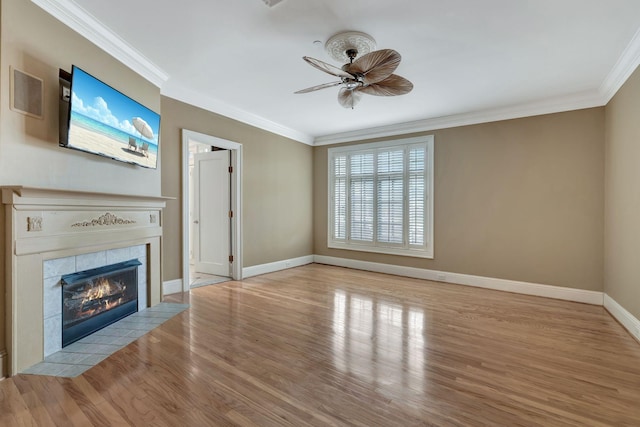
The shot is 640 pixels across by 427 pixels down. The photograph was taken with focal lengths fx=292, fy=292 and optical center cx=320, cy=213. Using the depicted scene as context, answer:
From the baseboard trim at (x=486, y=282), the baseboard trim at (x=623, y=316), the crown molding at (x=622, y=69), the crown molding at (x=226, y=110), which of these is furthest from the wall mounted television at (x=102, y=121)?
the baseboard trim at (x=623, y=316)

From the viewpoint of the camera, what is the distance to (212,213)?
5.42 m

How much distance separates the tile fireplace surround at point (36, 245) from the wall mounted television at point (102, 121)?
45 cm

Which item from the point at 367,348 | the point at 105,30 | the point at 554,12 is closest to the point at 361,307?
the point at 367,348

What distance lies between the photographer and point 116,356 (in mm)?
2441

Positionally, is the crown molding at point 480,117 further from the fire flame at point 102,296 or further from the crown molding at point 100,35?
the fire flame at point 102,296

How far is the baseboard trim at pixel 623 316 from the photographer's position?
2.90m

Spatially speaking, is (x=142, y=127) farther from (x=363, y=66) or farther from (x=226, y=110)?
(x=363, y=66)

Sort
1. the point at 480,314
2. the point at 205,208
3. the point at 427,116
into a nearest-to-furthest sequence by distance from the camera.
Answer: the point at 480,314 < the point at 427,116 < the point at 205,208

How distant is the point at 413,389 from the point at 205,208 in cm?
467

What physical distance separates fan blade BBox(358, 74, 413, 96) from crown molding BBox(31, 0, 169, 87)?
2.48m

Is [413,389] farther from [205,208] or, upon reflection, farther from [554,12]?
[205,208]

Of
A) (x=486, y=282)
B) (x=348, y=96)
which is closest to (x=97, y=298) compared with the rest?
(x=348, y=96)

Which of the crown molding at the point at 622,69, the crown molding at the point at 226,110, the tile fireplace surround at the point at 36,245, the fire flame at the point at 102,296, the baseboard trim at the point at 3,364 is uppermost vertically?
the crown molding at the point at 226,110

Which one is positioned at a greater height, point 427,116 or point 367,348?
point 427,116
